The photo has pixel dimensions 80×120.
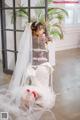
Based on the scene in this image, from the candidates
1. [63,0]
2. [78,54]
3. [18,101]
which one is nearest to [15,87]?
Result: [18,101]

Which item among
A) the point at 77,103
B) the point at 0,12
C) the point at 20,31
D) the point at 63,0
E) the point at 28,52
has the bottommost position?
the point at 77,103

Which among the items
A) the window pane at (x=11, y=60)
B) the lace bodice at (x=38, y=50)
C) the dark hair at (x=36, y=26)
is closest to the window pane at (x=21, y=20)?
the window pane at (x=11, y=60)

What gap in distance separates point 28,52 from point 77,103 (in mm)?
939

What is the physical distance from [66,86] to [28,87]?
0.91 meters

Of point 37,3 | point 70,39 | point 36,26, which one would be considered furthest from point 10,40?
point 70,39

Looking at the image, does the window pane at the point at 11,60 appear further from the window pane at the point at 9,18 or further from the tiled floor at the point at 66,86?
the window pane at the point at 9,18

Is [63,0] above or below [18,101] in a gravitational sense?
above

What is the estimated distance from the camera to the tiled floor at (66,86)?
2.79m

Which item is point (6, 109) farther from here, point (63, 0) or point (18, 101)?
point (63, 0)

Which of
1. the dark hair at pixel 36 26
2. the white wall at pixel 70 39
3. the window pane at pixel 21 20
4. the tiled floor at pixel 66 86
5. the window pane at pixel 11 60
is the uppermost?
the window pane at pixel 21 20

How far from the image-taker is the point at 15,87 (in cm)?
324

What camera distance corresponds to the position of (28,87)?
304cm

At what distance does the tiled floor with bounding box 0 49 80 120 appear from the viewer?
279 centimetres

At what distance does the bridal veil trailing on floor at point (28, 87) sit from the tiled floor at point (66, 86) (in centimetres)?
14
